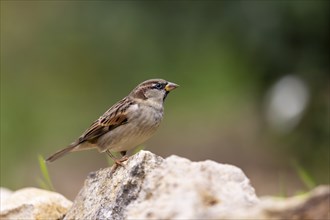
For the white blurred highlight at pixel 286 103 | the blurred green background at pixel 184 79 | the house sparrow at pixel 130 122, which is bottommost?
the house sparrow at pixel 130 122

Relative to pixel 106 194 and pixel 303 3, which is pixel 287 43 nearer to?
pixel 303 3

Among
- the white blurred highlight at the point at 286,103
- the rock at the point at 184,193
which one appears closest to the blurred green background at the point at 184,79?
the white blurred highlight at the point at 286,103

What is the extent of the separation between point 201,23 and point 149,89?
4255mm

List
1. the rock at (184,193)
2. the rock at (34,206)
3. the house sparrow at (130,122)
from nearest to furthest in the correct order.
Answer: the rock at (184,193) → the rock at (34,206) → the house sparrow at (130,122)

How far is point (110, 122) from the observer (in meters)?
4.86

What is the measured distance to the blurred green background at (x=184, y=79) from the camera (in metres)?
8.23

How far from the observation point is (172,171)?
2912mm

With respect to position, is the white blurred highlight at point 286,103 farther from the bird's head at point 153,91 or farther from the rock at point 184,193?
the rock at point 184,193

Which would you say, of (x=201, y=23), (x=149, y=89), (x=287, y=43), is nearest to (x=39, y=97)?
(x=201, y=23)

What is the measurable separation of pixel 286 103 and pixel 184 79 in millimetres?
4443

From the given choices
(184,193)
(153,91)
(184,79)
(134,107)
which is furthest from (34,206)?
(184,79)

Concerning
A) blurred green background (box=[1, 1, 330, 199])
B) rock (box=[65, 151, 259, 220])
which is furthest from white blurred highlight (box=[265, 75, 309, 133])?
rock (box=[65, 151, 259, 220])

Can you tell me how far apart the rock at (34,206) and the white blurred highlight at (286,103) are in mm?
4254

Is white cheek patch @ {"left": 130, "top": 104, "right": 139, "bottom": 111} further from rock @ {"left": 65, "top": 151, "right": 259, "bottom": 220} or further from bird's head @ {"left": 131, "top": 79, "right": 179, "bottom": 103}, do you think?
rock @ {"left": 65, "top": 151, "right": 259, "bottom": 220}
